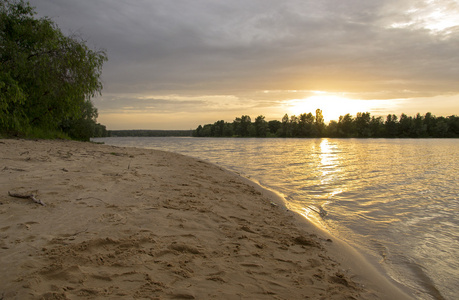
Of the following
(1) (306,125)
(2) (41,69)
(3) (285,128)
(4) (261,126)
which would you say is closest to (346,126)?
(1) (306,125)

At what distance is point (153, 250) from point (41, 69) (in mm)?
18370

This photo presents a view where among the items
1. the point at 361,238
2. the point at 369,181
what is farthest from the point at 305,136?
the point at 361,238

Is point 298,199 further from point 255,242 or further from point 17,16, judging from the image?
point 17,16

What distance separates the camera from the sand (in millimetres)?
2615

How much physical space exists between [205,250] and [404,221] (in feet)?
17.7

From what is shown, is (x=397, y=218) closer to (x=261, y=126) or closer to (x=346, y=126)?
(x=346, y=126)

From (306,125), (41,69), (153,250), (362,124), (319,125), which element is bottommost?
(153,250)

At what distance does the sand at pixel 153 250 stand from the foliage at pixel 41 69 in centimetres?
1342

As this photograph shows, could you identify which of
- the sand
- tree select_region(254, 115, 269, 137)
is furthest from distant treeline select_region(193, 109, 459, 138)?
the sand

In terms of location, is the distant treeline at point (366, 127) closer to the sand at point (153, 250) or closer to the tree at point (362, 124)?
the tree at point (362, 124)

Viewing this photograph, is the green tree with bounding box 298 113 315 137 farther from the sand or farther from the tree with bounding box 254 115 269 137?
the sand

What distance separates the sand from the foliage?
44.0ft

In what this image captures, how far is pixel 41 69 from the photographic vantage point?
54.2ft

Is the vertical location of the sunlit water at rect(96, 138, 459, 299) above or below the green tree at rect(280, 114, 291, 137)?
below
